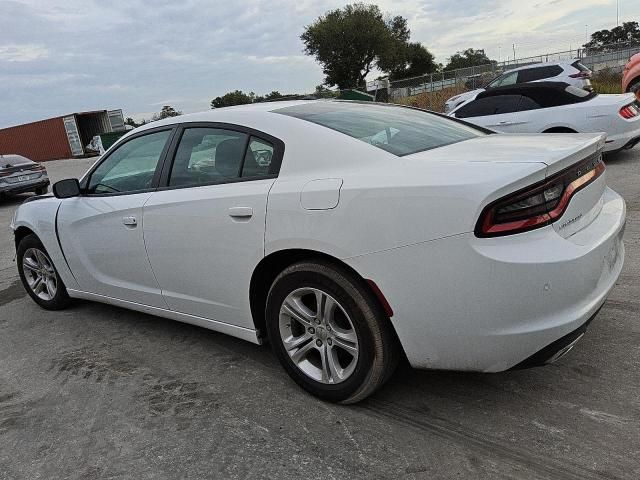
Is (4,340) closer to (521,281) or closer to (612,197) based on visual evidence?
(521,281)

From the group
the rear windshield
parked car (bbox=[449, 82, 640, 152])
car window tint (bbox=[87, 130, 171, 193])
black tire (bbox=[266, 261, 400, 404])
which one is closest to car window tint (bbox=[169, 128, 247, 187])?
car window tint (bbox=[87, 130, 171, 193])

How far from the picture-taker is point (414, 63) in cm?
7950

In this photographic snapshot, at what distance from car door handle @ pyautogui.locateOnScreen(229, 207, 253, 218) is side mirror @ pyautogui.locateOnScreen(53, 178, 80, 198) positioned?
5.95 ft

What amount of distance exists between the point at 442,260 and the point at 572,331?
24.3 inches

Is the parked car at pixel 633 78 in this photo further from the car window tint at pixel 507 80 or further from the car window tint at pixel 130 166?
the car window tint at pixel 130 166

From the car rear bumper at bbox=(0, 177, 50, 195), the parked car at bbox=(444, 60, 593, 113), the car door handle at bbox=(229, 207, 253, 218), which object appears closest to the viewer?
the car door handle at bbox=(229, 207, 253, 218)

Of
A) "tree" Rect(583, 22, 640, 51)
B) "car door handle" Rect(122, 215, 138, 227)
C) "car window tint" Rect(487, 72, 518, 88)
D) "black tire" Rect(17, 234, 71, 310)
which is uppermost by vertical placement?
"tree" Rect(583, 22, 640, 51)

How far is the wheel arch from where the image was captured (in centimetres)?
255

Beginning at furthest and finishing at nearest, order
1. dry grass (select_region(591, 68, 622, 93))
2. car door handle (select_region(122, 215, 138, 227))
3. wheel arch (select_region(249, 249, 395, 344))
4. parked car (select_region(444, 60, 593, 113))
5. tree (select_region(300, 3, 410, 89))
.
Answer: tree (select_region(300, 3, 410, 89)), dry grass (select_region(591, 68, 622, 93)), parked car (select_region(444, 60, 593, 113)), car door handle (select_region(122, 215, 138, 227)), wheel arch (select_region(249, 249, 395, 344))

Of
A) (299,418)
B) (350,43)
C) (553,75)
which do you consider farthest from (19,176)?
(350,43)

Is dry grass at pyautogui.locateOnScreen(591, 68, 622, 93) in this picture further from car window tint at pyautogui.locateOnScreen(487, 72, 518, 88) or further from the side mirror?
the side mirror

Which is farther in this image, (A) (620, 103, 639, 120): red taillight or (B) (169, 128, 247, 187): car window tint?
(A) (620, 103, 639, 120): red taillight

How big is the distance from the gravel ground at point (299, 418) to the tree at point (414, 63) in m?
72.5

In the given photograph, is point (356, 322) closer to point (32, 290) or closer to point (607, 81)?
point (32, 290)
